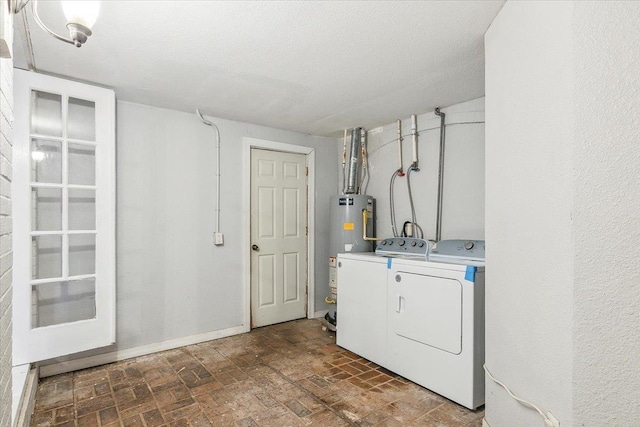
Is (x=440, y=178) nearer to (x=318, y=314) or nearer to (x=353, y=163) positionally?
(x=353, y=163)

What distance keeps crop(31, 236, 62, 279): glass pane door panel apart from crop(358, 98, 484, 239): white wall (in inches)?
120

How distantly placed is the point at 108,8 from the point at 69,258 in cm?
188

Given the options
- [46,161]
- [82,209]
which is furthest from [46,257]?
[46,161]

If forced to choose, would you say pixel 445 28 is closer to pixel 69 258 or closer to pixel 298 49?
pixel 298 49

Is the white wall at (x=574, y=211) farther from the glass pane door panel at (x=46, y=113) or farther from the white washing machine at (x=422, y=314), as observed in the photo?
the glass pane door panel at (x=46, y=113)

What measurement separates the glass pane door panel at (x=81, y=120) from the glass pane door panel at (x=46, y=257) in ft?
2.70

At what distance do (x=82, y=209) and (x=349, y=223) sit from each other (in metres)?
2.47

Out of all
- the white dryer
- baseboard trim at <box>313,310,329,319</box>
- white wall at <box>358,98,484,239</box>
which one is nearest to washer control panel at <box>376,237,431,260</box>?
the white dryer

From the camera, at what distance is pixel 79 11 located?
1.21 meters

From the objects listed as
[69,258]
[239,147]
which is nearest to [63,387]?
[69,258]

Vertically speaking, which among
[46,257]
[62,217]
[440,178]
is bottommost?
[46,257]

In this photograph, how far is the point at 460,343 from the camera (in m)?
2.18

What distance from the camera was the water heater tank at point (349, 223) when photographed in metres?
3.64

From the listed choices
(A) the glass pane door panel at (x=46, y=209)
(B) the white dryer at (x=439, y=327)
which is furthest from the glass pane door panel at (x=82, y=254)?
(B) the white dryer at (x=439, y=327)
